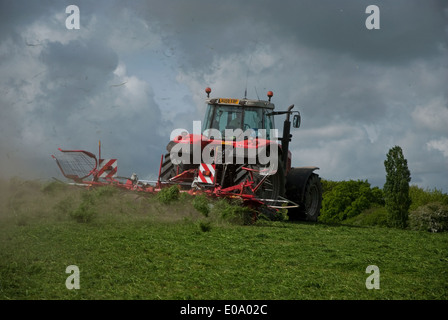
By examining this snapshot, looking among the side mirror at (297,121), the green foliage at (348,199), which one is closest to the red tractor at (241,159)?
the side mirror at (297,121)

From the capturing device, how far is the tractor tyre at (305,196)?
41.5 feet

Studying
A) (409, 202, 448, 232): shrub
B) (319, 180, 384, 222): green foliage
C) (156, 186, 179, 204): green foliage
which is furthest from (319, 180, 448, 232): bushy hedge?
A: (156, 186, 179, 204): green foliage

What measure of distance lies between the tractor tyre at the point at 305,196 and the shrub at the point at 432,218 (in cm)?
308

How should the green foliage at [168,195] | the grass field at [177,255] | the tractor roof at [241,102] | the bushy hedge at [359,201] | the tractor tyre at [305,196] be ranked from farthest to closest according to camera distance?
the bushy hedge at [359,201]
the tractor tyre at [305,196]
the tractor roof at [241,102]
the green foliage at [168,195]
the grass field at [177,255]

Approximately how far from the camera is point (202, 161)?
11.0m

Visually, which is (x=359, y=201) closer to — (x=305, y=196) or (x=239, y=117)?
(x=305, y=196)

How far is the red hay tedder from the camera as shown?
33.9 feet

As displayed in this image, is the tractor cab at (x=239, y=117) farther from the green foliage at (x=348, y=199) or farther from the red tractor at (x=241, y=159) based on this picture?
the green foliage at (x=348, y=199)

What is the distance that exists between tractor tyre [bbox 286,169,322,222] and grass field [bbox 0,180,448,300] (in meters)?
2.54

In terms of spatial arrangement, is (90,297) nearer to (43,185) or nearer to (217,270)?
(217,270)

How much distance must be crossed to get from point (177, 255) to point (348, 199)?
17958mm
